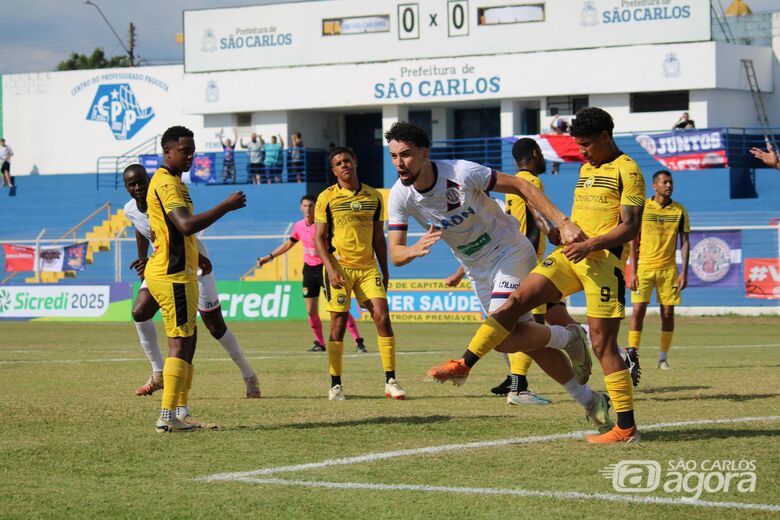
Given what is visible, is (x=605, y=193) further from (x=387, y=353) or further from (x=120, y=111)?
(x=120, y=111)

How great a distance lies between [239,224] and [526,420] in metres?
31.5


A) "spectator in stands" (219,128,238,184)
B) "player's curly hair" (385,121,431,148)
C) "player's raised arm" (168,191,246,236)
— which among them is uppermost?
"spectator in stands" (219,128,238,184)

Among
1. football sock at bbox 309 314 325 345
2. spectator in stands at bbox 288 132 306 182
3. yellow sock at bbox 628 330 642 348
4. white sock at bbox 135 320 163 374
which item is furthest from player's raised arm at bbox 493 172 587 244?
spectator in stands at bbox 288 132 306 182

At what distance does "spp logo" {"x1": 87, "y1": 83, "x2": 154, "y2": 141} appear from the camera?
170 feet

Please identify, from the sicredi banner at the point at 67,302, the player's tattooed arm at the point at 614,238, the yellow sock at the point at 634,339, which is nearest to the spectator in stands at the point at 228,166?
the sicredi banner at the point at 67,302

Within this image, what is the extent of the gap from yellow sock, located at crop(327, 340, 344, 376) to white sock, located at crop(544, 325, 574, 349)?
3222 millimetres

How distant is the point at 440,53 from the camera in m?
43.3

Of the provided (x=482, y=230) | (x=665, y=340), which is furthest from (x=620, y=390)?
(x=665, y=340)

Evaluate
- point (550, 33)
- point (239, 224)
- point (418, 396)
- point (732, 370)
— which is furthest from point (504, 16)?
point (418, 396)

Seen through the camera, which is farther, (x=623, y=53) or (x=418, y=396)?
(x=623, y=53)

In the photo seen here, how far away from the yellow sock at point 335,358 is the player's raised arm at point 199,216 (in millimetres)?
3134

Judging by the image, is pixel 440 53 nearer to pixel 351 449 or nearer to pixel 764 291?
pixel 764 291

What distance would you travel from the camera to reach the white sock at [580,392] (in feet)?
29.7

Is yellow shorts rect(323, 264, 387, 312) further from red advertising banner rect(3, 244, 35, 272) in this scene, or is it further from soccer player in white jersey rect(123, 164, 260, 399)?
red advertising banner rect(3, 244, 35, 272)
